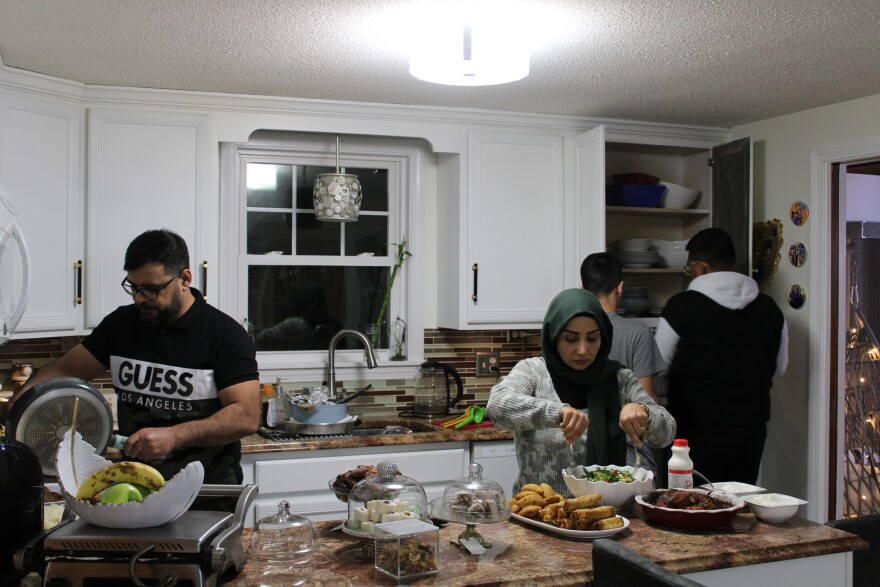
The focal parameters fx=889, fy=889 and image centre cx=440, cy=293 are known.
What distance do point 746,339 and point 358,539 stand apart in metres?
2.11

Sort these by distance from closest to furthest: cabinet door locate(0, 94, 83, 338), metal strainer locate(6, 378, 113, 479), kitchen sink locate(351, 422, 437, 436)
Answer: metal strainer locate(6, 378, 113, 479), cabinet door locate(0, 94, 83, 338), kitchen sink locate(351, 422, 437, 436)

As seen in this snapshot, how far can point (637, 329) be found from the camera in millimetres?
3432

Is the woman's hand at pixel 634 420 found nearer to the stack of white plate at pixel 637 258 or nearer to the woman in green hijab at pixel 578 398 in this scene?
the woman in green hijab at pixel 578 398

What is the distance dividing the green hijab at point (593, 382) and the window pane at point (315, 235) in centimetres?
201

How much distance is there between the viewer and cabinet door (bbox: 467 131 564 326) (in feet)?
14.1

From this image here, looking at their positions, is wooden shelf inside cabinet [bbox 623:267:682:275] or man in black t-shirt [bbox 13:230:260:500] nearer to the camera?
man in black t-shirt [bbox 13:230:260:500]

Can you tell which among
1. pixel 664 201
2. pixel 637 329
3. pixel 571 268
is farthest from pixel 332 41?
pixel 664 201

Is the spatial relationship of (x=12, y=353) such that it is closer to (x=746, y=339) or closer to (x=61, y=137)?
(x=61, y=137)

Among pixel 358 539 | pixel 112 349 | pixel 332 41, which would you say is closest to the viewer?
pixel 358 539

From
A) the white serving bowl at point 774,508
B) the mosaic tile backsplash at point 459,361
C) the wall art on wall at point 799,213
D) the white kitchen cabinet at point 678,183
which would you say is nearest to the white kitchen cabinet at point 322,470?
the mosaic tile backsplash at point 459,361

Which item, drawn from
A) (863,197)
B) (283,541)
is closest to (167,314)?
(283,541)

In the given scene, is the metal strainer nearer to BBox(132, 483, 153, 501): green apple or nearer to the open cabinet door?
BBox(132, 483, 153, 501): green apple

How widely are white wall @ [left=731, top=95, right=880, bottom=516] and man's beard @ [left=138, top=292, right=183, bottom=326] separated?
118 inches

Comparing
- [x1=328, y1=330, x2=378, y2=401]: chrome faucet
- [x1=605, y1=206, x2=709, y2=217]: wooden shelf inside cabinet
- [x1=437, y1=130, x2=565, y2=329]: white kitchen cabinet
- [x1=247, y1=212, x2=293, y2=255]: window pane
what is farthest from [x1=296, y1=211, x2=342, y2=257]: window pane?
[x1=605, y1=206, x2=709, y2=217]: wooden shelf inside cabinet
